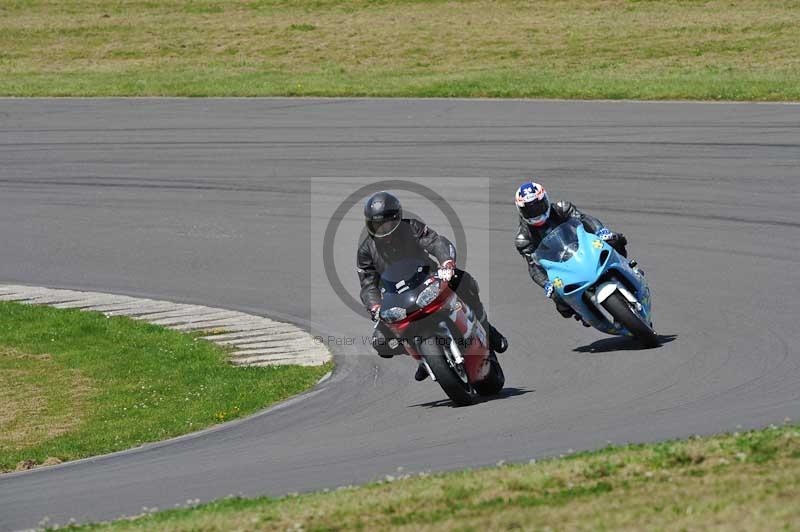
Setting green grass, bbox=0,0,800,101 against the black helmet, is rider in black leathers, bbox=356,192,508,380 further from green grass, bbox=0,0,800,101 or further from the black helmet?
green grass, bbox=0,0,800,101

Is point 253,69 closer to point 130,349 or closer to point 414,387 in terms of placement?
point 130,349

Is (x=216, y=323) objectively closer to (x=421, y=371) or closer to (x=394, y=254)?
(x=394, y=254)

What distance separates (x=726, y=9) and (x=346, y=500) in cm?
3628

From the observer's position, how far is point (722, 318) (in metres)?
14.4

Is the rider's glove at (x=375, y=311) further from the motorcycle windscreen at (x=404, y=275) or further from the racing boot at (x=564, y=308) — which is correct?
the racing boot at (x=564, y=308)

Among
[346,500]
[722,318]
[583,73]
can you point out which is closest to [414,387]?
[722,318]

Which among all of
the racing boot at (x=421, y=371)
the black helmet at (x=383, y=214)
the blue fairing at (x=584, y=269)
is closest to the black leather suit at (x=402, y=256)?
the black helmet at (x=383, y=214)

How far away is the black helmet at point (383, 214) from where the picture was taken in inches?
446

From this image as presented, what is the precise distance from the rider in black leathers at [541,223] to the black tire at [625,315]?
639 mm

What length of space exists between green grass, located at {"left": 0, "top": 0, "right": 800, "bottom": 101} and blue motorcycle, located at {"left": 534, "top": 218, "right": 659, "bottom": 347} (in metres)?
15.2

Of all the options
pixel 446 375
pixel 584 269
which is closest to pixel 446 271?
pixel 446 375

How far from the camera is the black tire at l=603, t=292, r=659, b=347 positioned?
1303 centimetres

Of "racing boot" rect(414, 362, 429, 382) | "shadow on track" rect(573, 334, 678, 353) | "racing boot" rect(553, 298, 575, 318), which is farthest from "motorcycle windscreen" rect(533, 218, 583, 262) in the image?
"racing boot" rect(414, 362, 429, 382)

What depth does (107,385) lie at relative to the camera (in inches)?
579
